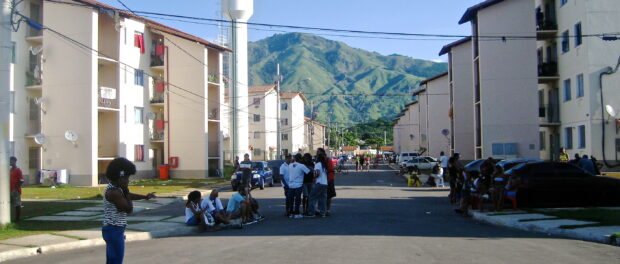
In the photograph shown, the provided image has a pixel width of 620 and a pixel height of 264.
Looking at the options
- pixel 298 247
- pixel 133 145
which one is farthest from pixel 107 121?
pixel 298 247

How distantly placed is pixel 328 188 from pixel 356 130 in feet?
533

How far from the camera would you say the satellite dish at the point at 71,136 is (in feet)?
109

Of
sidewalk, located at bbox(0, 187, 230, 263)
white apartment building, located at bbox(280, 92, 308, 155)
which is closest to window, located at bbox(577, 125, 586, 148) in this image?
sidewalk, located at bbox(0, 187, 230, 263)

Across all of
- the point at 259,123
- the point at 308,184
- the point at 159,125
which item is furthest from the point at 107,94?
the point at 259,123

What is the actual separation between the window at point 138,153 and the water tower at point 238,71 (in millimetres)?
11878

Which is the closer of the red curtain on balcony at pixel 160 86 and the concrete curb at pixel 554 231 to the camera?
the concrete curb at pixel 554 231

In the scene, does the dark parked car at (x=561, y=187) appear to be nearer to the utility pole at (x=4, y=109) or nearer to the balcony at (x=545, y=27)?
the utility pole at (x=4, y=109)

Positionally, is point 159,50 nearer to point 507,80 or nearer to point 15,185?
point 507,80

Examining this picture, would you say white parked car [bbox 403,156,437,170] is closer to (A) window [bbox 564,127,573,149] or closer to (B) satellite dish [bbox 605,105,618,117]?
(A) window [bbox 564,127,573,149]

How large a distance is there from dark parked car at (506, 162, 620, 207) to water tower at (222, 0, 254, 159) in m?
36.3

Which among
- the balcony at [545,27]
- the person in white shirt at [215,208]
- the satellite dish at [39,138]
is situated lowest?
the person in white shirt at [215,208]

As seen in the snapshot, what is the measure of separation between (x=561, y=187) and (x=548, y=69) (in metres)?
20.1

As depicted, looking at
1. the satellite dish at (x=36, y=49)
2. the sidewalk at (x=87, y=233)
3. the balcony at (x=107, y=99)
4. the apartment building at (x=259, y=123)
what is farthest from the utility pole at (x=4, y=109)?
the apartment building at (x=259, y=123)

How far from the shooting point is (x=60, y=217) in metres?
16.4
